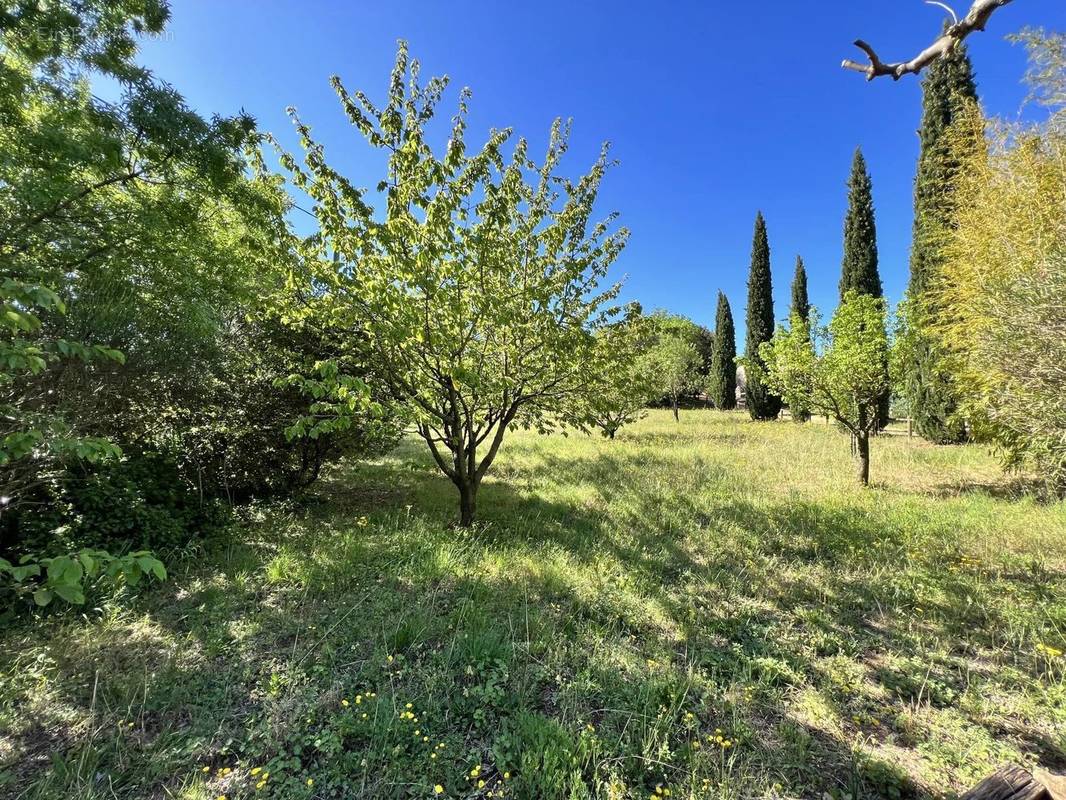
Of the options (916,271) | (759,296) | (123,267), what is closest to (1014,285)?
(123,267)

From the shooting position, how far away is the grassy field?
1.91 metres

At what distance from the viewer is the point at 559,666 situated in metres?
2.63

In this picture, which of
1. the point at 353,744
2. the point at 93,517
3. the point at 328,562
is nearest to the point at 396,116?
the point at 328,562

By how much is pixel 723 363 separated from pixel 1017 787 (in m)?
27.8

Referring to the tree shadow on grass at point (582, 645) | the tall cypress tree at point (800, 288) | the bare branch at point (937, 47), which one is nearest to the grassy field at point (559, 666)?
the tree shadow on grass at point (582, 645)

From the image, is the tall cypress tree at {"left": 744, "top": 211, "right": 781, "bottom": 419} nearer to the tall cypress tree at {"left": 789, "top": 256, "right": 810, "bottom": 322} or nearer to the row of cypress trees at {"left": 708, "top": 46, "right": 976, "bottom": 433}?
the row of cypress trees at {"left": 708, "top": 46, "right": 976, "bottom": 433}

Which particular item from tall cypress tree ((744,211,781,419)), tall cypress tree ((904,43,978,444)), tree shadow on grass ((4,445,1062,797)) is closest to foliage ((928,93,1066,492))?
tree shadow on grass ((4,445,1062,797))

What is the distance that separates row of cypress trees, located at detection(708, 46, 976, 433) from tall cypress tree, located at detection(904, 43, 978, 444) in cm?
2

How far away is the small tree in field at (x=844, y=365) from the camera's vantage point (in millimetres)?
6863

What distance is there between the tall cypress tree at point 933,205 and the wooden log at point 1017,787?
36.9 ft

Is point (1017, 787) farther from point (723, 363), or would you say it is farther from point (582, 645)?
point (723, 363)

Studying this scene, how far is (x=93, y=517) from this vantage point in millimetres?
3787

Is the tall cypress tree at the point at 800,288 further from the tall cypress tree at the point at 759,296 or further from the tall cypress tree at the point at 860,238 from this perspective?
the tall cypress tree at the point at 860,238

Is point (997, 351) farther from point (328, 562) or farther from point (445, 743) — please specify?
point (328, 562)
